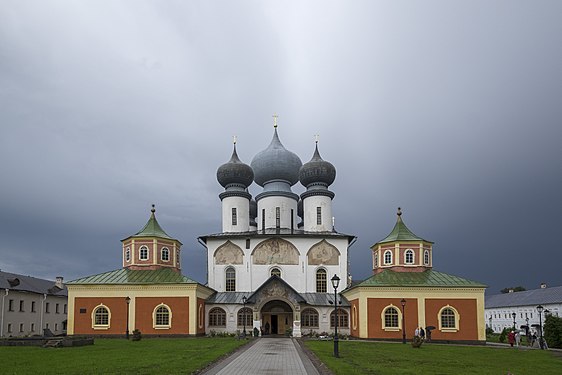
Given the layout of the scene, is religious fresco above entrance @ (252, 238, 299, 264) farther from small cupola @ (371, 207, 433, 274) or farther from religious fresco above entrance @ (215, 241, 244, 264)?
small cupola @ (371, 207, 433, 274)

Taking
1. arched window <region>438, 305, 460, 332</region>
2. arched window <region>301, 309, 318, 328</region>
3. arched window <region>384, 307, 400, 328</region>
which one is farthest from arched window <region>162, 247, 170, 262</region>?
arched window <region>438, 305, 460, 332</region>

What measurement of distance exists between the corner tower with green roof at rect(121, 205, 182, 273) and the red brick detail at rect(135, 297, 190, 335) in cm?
357

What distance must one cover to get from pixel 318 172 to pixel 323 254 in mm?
7270

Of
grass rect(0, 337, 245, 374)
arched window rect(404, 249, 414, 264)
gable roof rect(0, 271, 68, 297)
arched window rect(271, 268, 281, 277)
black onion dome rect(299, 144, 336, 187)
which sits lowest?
grass rect(0, 337, 245, 374)

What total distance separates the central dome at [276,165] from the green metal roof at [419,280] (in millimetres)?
13628

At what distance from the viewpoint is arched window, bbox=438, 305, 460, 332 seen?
36094mm

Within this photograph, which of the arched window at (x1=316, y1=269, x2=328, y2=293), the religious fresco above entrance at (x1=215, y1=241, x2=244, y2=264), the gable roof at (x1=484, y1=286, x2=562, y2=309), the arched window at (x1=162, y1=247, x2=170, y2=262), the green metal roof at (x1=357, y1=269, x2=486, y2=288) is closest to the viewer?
the green metal roof at (x1=357, y1=269, x2=486, y2=288)

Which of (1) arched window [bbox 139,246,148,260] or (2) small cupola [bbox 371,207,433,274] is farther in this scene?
(1) arched window [bbox 139,246,148,260]

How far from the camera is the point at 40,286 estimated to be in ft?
162

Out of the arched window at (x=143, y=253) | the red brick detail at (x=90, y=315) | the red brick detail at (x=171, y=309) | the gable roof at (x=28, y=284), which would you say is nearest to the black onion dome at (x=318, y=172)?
the arched window at (x=143, y=253)

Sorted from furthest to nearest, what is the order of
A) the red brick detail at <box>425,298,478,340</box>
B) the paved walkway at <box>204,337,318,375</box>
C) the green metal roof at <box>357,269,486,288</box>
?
1. the green metal roof at <box>357,269,486,288</box>
2. the red brick detail at <box>425,298,478,340</box>
3. the paved walkway at <box>204,337,318,375</box>

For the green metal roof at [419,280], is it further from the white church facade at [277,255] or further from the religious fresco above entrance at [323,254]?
the religious fresco above entrance at [323,254]

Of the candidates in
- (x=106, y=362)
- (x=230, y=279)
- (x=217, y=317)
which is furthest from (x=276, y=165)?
(x=106, y=362)

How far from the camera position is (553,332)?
110 ft
